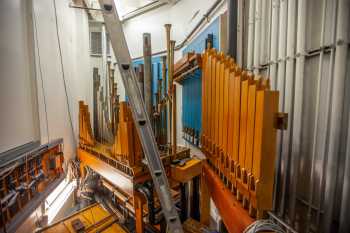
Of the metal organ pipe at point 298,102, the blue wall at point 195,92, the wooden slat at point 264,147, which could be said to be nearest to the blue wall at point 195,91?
the blue wall at point 195,92

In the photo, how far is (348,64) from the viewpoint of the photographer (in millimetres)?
742

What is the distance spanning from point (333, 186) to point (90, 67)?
12.8ft

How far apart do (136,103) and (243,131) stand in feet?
1.82

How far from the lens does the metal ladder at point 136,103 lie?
2.83ft

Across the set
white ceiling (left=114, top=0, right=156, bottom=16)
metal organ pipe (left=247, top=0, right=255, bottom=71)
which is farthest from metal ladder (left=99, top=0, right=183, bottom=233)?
white ceiling (left=114, top=0, right=156, bottom=16)

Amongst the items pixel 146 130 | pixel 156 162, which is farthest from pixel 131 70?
pixel 156 162

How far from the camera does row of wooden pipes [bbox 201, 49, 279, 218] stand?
68 centimetres

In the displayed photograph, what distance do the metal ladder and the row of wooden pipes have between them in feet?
1.23

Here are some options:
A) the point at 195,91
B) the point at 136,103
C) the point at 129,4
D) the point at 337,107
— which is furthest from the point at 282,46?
the point at 129,4

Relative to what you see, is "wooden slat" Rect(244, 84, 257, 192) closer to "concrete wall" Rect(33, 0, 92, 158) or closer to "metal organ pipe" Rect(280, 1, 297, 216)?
"metal organ pipe" Rect(280, 1, 297, 216)

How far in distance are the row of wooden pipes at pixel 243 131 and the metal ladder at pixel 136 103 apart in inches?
A: 14.8

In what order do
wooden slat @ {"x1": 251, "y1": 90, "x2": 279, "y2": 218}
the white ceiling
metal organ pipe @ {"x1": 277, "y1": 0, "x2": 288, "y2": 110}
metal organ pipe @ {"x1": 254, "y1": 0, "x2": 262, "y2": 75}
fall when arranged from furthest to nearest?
the white ceiling, metal organ pipe @ {"x1": 254, "y1": 0, "x2": 262, "y2": 75}, metal organ pipe @ {"x1": 277, "y1": 0, "x2": 288, "y2": 110}, wooden slat @ {"x1": 251, "y1": 90, "x2": 279, "y2": 218}

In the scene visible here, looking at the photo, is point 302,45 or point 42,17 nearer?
point 302,45

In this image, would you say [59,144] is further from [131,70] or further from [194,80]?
[194,80]
